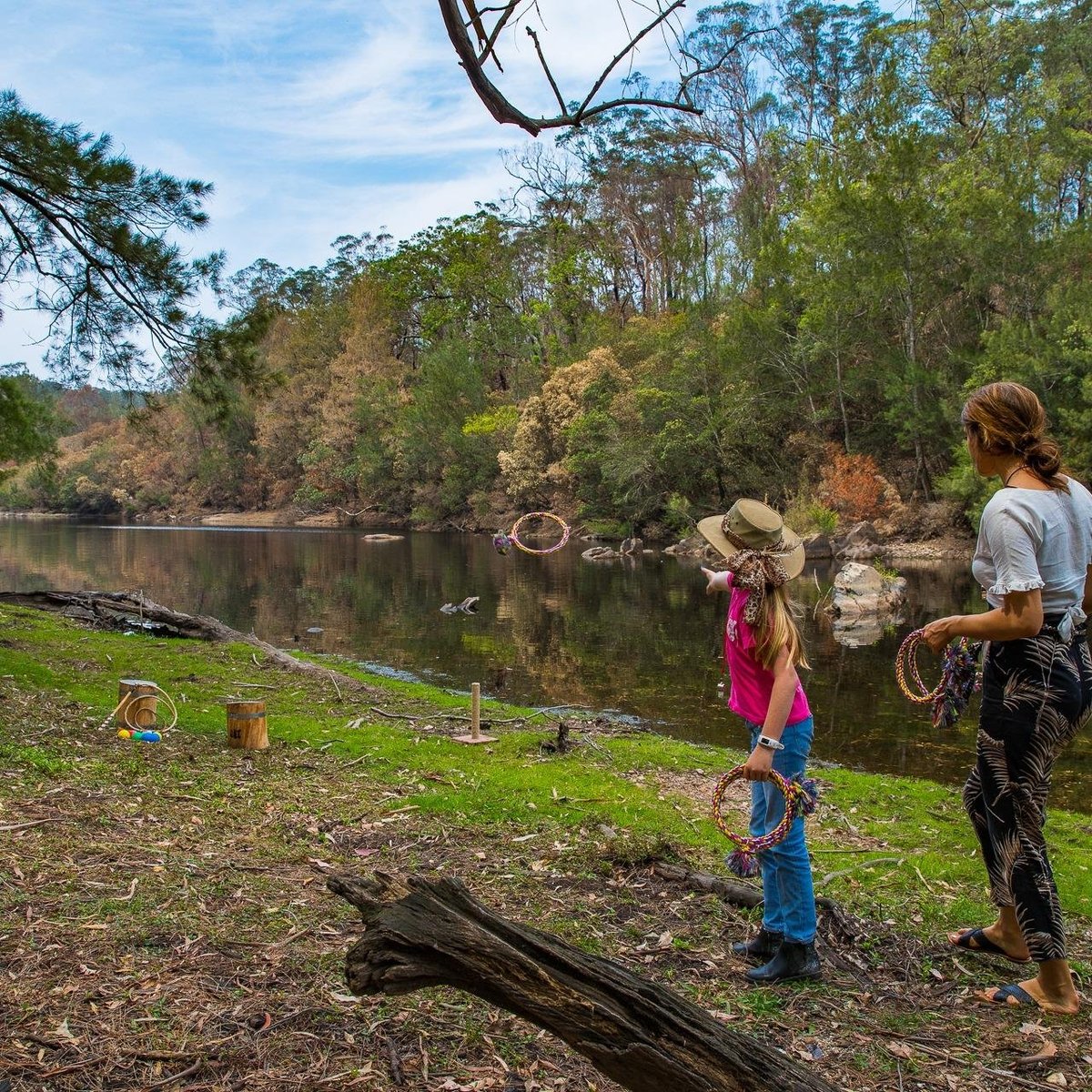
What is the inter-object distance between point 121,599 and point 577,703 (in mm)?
10412

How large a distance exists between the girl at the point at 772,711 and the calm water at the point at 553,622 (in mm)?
6951

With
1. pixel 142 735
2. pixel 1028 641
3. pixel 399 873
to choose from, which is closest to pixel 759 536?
pixel 1028 641

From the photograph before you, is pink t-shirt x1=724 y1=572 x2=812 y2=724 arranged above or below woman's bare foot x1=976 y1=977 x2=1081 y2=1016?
above

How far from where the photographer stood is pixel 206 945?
4.09 metres

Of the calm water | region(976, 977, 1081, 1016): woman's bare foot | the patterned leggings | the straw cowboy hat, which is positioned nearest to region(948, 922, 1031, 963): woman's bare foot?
region(976, 977, 1081, 1016): woman's bare foot

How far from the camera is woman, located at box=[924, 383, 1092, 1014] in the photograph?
12.0 feet

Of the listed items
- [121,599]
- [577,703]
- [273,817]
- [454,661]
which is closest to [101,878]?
[273,817]

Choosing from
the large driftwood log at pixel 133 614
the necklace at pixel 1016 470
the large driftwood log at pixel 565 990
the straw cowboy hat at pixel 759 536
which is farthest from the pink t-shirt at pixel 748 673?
the large driftwood log at pixel 133 614

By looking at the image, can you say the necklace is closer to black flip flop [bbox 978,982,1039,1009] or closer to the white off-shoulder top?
the white off-shoulder top

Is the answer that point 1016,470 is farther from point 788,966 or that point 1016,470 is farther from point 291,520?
point 291,520

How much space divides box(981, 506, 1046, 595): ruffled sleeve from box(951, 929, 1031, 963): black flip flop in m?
1.65

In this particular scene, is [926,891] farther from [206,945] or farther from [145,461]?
[145,461]

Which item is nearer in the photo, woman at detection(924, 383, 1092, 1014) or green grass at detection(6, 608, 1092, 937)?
woman at detection(924, 383, 1092, 1014)

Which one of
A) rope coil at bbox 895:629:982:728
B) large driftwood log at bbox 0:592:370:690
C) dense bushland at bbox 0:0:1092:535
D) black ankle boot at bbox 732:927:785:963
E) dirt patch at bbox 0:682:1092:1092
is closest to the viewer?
dirt patch at bbox 0:682:1092:1092
